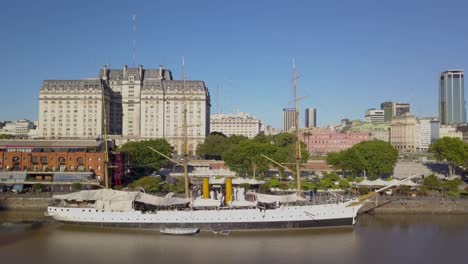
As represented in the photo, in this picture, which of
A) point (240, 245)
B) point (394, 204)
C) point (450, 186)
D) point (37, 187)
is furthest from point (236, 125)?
point (240, 245)

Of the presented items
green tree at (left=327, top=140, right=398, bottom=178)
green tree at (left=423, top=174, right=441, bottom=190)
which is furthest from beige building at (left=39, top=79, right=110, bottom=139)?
green tree at (left=423, top=174, right=441, bottom=190)

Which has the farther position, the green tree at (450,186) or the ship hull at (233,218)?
the green tree at (450,186)

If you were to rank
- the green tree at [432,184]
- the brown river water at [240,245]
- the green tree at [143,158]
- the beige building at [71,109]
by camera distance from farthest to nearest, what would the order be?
the beige building at [71,109] → the green tree at [143,158] → the green tree at [432,184] → the brown river water at [240,245]

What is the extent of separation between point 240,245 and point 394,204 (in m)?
20.6

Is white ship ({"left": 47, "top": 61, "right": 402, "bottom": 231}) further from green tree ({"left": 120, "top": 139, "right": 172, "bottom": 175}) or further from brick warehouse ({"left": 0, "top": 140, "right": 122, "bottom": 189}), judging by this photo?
green tree ({"left": 120, "top": 139, "right": 172, "bottom": 175})

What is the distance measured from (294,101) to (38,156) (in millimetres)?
30842

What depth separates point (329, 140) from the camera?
14725 centimetres

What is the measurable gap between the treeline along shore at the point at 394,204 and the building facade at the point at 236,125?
452ft

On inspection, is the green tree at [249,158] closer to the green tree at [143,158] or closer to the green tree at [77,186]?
the green tree at [143,158]

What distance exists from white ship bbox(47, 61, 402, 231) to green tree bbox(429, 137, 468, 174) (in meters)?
38.1

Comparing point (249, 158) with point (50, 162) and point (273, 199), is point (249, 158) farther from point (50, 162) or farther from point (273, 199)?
point (273, 199)

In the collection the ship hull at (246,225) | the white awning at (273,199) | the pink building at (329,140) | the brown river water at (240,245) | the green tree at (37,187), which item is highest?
the pink building at (329,140)

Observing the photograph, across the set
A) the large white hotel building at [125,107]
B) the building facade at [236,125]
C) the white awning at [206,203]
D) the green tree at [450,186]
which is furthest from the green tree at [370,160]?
the building facade at [236,125]

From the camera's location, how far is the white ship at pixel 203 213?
37531mm
